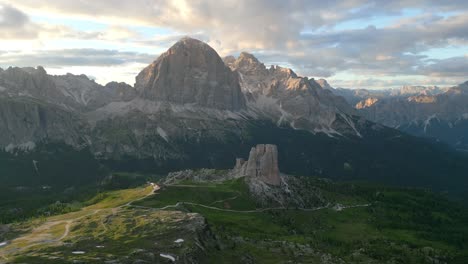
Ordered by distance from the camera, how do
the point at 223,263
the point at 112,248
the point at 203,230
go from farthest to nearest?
1. the point at 203,230
2. the point at 223,263
3. the point at 112,248

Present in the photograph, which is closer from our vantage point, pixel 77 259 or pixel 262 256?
pixel 77 259

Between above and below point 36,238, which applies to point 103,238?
below

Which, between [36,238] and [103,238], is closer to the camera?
[103,238]

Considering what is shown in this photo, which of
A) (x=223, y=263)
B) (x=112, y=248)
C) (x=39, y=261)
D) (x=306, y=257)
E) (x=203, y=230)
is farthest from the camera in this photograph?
(x=306, y=257)

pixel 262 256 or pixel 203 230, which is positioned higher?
pixel 203 230

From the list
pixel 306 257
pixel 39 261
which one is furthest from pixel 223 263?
pixel 39 261

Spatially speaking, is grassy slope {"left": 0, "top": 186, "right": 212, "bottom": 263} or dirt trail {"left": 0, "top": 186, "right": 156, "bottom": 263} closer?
grassy slope {"left": 0, "top": 186, "right": 212, "bottom": 263}

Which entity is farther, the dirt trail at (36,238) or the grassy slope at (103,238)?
the dirt trail at (36,238)

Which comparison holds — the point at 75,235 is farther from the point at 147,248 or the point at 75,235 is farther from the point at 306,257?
the point at 306,257

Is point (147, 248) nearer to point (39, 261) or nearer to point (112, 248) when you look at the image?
point (112, 248)
